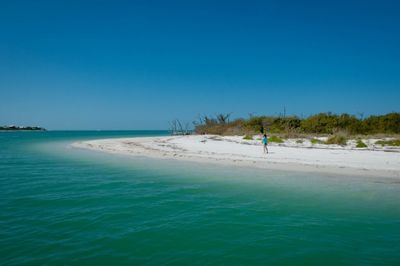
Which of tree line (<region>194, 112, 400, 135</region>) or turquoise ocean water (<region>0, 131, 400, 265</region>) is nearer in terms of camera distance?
turquoise ocean water (<region>0, 131, 400, 265</region>)

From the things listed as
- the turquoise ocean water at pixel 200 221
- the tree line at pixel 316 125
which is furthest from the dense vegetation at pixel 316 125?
the turquoise ocean water at pixel 200 221

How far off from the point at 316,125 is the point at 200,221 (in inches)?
1513

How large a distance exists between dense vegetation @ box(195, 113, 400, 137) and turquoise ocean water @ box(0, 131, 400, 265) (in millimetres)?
17303

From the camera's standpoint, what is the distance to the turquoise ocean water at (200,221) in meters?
5.09

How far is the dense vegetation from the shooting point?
34000 millimetres

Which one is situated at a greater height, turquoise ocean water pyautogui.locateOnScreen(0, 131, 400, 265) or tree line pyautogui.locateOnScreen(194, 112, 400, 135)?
tree line pyautogui.locateOnScreen(194, 112, 400, 135)

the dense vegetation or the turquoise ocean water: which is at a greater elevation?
the dense vegetation

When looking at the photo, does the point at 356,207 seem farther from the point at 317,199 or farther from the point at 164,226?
the point at 164,226

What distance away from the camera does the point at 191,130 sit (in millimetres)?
71438

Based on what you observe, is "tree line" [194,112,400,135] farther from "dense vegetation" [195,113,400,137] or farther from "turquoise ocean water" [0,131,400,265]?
"turquoise ocean water" [0,131,400,265]

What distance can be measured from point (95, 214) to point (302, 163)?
1140 cm

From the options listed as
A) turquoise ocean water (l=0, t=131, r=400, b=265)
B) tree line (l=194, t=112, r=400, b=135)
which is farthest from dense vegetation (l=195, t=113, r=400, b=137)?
turquoise ocean water (l=0, t=131, r=400, b=265)

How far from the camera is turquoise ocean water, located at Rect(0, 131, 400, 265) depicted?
5094 millimetres

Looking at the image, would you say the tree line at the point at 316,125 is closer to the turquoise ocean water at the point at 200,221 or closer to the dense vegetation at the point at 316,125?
the dense vegetation at the point at 316,125
